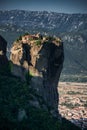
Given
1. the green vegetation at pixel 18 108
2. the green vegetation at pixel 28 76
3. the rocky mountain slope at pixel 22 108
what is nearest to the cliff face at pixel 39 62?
the green vegetation at pixel 28 76

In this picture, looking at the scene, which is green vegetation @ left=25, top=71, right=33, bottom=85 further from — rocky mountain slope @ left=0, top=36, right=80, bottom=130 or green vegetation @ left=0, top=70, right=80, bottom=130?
green vegetation @ left=0, top=70, right=80, bottom=130

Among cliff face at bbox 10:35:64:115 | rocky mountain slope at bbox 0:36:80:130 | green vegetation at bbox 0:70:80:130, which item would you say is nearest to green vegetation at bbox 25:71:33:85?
cliff face at bbox 10:35:64:115

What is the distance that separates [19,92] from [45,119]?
1248 centimetres

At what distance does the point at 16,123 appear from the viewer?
366ft

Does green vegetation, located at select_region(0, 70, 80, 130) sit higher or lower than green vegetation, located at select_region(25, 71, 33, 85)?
lower

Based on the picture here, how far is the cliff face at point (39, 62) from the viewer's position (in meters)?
131

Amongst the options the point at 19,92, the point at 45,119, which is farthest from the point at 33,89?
the point at 45,119

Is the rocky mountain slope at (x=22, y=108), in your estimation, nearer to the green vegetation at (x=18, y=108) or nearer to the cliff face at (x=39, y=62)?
the green vegetation at (x=18, y=108)

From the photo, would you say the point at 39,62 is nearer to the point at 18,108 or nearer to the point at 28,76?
the point at 28,76

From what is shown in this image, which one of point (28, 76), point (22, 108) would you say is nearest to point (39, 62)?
point (28, 76)

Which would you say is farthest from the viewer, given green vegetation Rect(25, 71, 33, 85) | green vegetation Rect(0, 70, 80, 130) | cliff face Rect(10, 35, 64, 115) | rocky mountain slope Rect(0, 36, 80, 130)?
green vegetation Rect(25, 71, 33, 85)

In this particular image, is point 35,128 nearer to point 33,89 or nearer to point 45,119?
point 45,119

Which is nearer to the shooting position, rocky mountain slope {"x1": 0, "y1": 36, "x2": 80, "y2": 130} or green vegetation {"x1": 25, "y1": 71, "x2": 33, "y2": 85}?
rocky mountain slope {"x1": 0, "y1": 36, "x2": 80, "y2": 130}

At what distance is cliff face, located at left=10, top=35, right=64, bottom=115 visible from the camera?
130750mm
